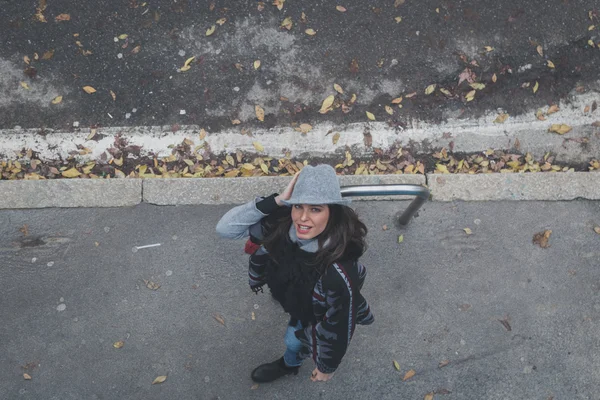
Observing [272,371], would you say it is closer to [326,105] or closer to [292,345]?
[292,345]

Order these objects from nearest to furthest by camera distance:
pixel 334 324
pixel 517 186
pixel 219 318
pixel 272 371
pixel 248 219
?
pixel 334 324 < pixel 248 219 < pixel 272 371 < pixel 219 318 < pixel 517 186

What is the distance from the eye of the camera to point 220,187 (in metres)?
4.54

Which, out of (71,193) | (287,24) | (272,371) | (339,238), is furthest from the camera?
(287,24)

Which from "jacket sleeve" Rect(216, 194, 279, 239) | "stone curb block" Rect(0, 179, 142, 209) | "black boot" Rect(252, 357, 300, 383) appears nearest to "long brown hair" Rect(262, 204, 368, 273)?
"jacket sleeve" Rect(216, 194, 279, 239)

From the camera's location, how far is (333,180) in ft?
8.31

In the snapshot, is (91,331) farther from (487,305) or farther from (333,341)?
(487,305)

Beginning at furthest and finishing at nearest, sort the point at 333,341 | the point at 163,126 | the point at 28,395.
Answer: the point at 163,126 → the point at 28,395 → the point at 333,341

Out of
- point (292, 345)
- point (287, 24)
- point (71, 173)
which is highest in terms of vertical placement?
point (287, 24)

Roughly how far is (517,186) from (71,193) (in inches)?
162

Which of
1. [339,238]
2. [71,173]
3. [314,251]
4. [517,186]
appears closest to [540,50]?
[517,186]

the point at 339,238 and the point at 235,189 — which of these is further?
the point at 235,189

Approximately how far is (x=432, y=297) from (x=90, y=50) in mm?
4176

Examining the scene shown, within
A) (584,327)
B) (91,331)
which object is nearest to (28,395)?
(91,331)

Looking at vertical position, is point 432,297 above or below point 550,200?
below
